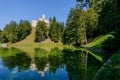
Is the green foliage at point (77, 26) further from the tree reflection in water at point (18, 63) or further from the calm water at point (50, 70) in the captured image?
the calm water at point (50, 70)

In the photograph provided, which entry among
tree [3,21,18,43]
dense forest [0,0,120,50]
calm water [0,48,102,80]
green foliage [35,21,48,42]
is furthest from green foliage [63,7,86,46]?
tree [3,21,18,43]

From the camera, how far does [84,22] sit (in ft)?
300

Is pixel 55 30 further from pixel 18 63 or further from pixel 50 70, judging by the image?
pixel 50 70

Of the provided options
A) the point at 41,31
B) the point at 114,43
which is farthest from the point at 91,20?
the point at 41,31

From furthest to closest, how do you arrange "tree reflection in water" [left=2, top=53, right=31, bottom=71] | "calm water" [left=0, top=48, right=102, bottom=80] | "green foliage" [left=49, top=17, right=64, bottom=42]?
"green foliage" [left=49, top=17, right=64, bottom=42]
"tree reflection in water" [left=2, top=53, right=31, bottom=71]
"calm water" [left=0, top=48, right=102, bottom=80]

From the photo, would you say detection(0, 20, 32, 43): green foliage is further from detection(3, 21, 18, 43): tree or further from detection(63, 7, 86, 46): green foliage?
detection(63, 7, 86, 46): green foliage

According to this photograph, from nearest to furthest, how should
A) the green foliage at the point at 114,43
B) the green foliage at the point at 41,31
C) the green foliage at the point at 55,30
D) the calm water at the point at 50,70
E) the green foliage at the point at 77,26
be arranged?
the calm water at the point at 50,70
the green foliage at the point at 114,43
the green foliage at the point at 77,26
the green foliage at the point at 55,30
the green foliage at the point at 41,31

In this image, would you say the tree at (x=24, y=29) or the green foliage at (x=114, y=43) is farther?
the tree at (x=24, y=29)

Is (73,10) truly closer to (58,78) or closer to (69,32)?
(69,32)

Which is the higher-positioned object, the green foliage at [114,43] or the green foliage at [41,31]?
the green foliage at [41,31]

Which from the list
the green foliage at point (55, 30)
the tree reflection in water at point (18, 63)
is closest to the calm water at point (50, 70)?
the tree reflection in water at point (18, 63)

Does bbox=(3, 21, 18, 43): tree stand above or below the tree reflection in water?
above

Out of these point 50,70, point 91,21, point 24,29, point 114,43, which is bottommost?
point 50,70

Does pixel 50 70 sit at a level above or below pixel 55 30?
below
